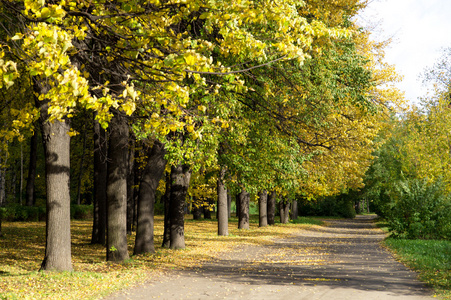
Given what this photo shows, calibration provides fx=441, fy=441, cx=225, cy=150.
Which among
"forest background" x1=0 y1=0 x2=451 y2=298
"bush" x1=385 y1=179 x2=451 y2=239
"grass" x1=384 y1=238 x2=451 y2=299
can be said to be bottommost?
"grass" x1=384 y1=238 x2=451 y2=299

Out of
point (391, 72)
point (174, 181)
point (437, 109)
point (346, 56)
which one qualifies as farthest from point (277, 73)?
point (437, 109)

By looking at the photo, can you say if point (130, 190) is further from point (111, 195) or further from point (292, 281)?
point (292, 281)

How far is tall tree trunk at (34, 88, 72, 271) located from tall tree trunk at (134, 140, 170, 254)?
14.1ft

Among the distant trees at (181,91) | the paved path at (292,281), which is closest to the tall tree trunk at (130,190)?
the distant trees at (181,91)

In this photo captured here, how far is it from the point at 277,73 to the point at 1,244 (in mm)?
11966

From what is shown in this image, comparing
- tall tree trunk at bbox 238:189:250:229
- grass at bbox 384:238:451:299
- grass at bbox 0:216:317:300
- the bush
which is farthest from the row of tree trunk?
the bush

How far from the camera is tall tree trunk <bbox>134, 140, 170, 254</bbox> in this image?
14.5 metres

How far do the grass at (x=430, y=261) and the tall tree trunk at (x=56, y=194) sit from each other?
315 inches

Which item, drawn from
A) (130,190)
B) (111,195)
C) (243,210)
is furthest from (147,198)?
(243,210)

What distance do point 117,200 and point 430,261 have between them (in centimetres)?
944

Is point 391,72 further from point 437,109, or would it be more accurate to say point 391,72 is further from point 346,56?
point 346,56

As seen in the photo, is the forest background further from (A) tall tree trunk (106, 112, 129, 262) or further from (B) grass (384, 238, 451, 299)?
(B) grass (384, 238, 451, 299)

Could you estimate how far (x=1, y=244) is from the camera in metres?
16.5

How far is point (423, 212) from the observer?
848 inches
